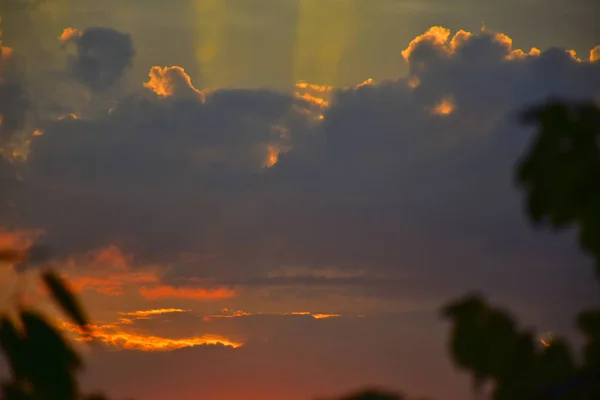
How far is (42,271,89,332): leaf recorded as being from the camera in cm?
502

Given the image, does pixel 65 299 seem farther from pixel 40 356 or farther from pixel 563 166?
pixel 563 166

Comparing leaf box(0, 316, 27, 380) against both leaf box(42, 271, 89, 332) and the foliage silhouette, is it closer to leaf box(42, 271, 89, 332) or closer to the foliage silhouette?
the foliage silhouette

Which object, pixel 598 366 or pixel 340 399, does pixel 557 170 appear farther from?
pixel 340 399

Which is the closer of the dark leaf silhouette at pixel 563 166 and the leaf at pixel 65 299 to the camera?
the leaf at pixel 65 299

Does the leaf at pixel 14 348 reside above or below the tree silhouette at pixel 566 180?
below

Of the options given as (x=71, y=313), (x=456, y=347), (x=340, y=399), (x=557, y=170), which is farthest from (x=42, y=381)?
(x=557, y=170)

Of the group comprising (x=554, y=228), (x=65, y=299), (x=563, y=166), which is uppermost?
(x=563, y=166)

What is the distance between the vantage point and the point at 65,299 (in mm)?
5066

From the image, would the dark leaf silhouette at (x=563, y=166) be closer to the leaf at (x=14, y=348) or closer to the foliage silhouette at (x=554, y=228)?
the foliage silhouette at (x=554, y=228)

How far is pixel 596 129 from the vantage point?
6117 millimetres

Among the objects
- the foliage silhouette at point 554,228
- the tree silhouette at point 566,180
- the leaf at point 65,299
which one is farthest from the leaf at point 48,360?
the tree silhouette at point 566,180

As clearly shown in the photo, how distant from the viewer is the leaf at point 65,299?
5.02 meters

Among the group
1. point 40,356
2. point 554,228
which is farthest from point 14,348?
point 554,228

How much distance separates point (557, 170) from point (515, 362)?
268 cm
